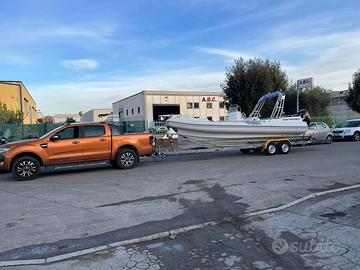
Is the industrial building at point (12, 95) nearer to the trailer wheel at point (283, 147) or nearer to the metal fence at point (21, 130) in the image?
the metal fence at point (21, 130)

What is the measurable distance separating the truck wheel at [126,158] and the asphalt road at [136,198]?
0.50 meters

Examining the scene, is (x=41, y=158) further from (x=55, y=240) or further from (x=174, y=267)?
(x=174, y=267)

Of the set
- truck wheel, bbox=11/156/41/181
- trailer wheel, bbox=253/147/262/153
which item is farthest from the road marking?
trailer wheel, bbox=253/147/262/153

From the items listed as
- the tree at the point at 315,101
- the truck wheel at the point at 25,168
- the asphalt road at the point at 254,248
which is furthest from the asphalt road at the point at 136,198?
the tree at the point at 315,101

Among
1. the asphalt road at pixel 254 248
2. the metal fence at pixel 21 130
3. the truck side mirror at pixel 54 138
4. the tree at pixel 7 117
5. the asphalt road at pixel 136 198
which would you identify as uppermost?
the tree at pixel 7 117

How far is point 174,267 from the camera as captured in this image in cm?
470

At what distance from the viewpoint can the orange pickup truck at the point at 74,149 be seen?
1245 cm

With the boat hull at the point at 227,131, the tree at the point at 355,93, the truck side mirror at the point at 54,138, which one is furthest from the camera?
the tree at the point at 355,93

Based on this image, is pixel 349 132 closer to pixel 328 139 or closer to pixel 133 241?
pixel 328 139

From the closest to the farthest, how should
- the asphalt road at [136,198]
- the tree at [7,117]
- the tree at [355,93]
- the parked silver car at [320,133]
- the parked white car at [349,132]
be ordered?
1. the asphalt road at [136,198]
2. the parked silver car at [320,133]
3. the parked white car at [349,132]
4. the tree at [7,117]
5. the tree at [355,93]

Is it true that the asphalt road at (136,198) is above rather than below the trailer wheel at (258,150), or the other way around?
below

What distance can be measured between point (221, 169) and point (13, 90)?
131ft

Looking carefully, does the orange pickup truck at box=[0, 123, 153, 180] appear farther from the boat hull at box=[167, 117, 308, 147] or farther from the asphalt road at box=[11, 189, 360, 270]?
the asphalt road at box=[11, 189, 360, 270]

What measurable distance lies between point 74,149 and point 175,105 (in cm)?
6247
